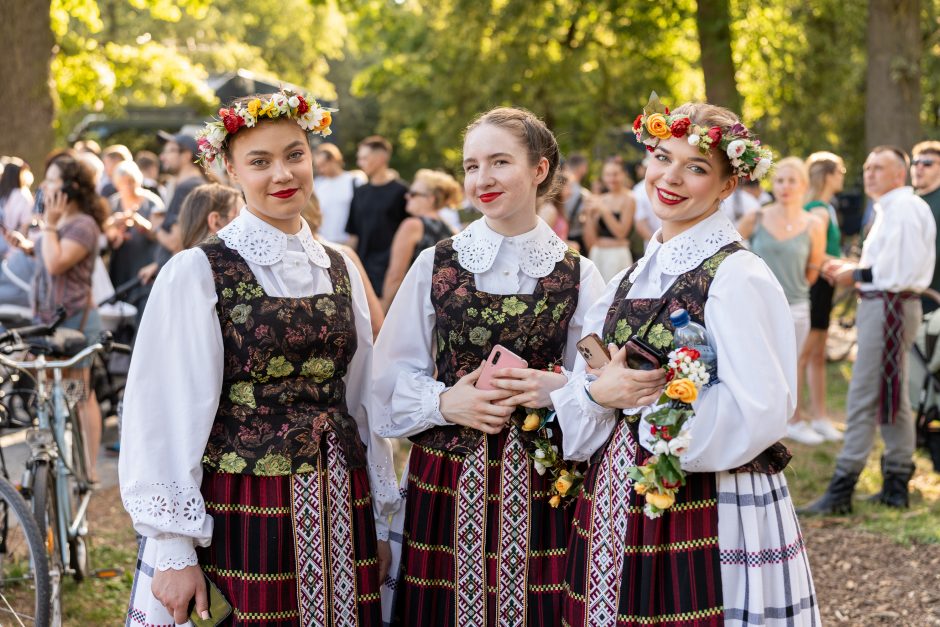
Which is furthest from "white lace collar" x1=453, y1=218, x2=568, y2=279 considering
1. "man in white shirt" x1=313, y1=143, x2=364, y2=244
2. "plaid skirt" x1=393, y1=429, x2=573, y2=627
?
"man in white shirt" x1=313, y1=143, x2=364, y2=244

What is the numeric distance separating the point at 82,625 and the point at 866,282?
4333mm

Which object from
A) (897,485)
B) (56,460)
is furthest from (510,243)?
(897,485)

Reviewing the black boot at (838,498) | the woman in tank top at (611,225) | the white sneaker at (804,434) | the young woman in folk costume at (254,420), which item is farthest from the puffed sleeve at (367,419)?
the woman in tank top at (611,225)

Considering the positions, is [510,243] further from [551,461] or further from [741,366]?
[741,366]

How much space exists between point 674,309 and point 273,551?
1.18 meters

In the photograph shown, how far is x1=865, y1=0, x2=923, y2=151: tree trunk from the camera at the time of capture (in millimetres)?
11039

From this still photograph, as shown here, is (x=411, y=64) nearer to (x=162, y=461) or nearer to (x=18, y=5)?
(x=18, y=5)

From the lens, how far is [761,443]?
2.47 m

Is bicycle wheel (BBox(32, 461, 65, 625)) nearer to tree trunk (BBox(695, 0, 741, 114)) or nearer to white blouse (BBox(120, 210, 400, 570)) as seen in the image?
white blouse (BBox(120, 210, 400, 570))

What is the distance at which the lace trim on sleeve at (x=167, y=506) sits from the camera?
2516mm

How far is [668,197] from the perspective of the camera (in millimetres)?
2701

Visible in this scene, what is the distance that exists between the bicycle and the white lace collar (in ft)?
6.18

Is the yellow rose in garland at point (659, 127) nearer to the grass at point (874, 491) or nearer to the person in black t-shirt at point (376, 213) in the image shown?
the grass at point (874, 491)

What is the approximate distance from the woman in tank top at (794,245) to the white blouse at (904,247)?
1677 mm
